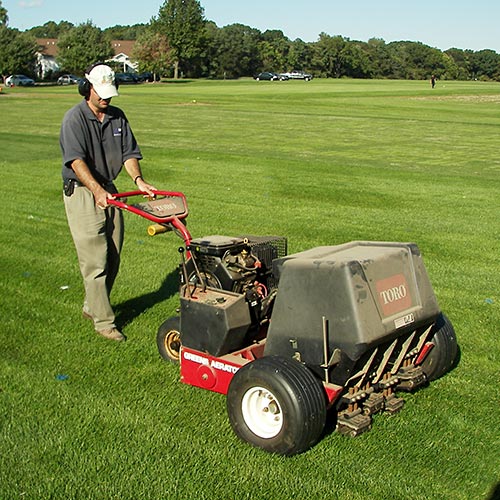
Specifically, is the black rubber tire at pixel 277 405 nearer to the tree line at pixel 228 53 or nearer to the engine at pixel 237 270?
the engine at pixel 237 270

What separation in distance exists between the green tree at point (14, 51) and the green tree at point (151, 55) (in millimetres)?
15342

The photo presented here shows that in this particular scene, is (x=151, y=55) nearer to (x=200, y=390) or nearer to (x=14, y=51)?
(x=14, y=51)

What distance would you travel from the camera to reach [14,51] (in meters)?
85.0

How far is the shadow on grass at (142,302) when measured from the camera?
6813mm

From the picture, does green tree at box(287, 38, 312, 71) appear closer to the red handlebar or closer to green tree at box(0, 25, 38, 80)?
green tree at box(0, 25, 38, 80)

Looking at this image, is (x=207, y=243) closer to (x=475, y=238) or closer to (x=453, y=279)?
(x=453, y=279)

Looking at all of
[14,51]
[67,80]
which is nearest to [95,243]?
[67,80]

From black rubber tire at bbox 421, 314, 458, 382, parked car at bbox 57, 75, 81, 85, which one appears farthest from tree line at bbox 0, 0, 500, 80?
black rubber tire at bbox 421, 314, 458, 382

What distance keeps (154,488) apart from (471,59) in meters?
170

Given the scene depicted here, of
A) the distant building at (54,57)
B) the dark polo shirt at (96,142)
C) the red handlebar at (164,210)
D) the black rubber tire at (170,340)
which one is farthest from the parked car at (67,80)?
the black rubber tire at (170,340)

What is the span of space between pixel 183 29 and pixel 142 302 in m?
112

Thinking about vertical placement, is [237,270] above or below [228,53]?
below

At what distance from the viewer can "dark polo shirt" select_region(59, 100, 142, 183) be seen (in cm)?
582

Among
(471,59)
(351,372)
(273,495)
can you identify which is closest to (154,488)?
(273,495)
